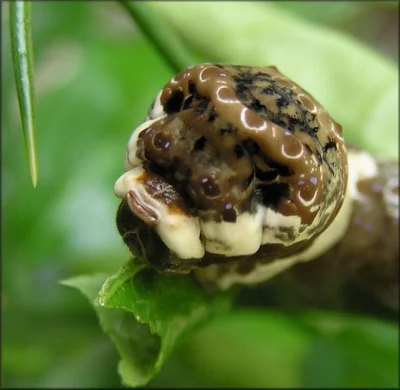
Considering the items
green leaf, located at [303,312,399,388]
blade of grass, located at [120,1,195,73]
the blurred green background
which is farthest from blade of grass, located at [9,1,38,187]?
green leaf, located at [303,312,399,388]

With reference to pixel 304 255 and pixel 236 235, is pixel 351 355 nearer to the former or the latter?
pixel 304 255

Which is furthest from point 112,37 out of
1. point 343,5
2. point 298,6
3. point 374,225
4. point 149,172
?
point 149,172

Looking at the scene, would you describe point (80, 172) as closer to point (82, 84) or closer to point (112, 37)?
point (82, 84)

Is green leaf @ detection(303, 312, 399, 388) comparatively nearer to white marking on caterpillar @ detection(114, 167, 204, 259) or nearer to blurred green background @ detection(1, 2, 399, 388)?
blurred green background @ detection(1, 2, 399, 388)

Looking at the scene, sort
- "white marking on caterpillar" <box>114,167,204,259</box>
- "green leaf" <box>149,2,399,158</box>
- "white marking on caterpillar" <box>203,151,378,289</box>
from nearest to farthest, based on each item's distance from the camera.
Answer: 1. "white marking on caterpillar" <box>114,167,204,259</box>
2. "white marking on caterpillar" <box>203,151,378,289</box>
3. "green leaf" <box>149,2,399,158</box>

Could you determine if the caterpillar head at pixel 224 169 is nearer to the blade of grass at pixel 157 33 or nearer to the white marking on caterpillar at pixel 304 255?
the white marking on caterpillar at pixel 304 255

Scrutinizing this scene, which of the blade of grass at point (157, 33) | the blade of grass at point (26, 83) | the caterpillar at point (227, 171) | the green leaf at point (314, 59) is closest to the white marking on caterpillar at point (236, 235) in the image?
the caterpillar at point (227, 171)
